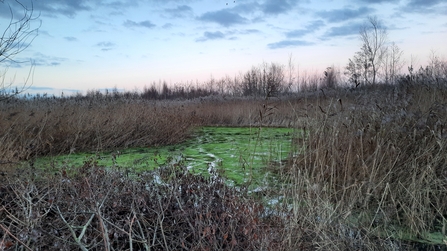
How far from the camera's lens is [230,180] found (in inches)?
174

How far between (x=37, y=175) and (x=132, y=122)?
4.09 metres

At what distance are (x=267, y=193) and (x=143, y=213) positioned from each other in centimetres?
135

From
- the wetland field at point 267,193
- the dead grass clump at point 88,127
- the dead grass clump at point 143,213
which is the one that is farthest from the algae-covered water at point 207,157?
the dead grass clump at point 143,213

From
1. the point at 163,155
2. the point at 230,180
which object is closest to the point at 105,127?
the point at 163,155

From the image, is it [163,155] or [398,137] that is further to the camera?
[163,155]

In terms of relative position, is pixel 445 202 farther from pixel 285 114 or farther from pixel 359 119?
pixel 285 114

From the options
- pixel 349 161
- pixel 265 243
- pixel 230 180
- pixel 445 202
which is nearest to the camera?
pixel 265 243

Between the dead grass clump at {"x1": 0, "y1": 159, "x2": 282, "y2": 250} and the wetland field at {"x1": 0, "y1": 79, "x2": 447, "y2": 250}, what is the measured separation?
0.06 feet

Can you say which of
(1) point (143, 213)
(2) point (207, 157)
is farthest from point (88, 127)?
(1) point (143, 213)

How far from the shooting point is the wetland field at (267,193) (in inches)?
101

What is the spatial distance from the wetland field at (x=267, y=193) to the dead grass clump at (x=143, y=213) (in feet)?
0.06

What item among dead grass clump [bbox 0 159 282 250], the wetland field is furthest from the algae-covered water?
dead grass clump [bbox 0 159 282 250]

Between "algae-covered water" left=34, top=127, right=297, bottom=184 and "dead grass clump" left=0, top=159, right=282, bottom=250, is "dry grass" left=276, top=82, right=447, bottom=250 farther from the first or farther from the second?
"algae-covered water" left=34, top=127, right=297, bottom=184

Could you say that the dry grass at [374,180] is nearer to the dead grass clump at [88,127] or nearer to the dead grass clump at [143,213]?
the dead grass clump at [143,213]
